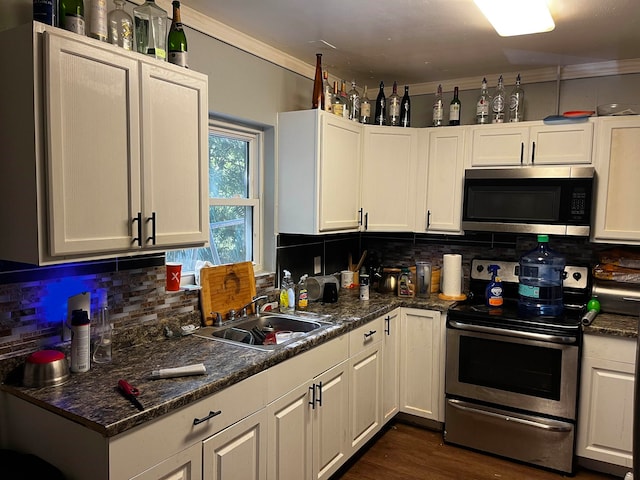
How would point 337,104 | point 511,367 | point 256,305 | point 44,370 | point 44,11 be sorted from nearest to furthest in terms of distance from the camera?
point 44,11 → point 44,370 → point 256,305 → point 511,367 → point 337,104

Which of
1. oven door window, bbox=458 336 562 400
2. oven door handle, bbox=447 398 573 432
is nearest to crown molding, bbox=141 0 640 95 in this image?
oven door window, bbox=458 336 562 400

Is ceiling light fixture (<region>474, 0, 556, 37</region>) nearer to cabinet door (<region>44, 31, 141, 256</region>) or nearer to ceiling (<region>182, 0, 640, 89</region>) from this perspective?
ceiling (<region>182, 0, 640, 89</region>)

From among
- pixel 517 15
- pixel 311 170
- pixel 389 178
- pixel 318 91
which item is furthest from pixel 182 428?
pixel 389 178

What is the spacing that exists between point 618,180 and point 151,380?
8.87ft

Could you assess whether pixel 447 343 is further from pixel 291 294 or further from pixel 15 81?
pixel 15 81

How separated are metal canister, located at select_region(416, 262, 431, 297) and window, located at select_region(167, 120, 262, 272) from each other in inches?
44.9

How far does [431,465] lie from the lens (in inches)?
106

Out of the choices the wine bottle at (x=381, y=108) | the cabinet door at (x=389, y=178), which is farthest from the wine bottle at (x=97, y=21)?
the wine bottle at (x=381, y=108)

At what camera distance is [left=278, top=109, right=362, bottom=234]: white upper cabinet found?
276cm

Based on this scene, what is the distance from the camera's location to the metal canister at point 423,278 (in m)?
3.29

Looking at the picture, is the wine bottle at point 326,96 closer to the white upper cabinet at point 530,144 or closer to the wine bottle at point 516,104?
the white upper cabinet at point 530,144

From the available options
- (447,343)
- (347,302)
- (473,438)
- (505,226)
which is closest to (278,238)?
(347,302)

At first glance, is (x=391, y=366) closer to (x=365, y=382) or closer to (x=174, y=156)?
(x=365, y=382)

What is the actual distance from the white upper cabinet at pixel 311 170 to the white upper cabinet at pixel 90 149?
974 millimetres
